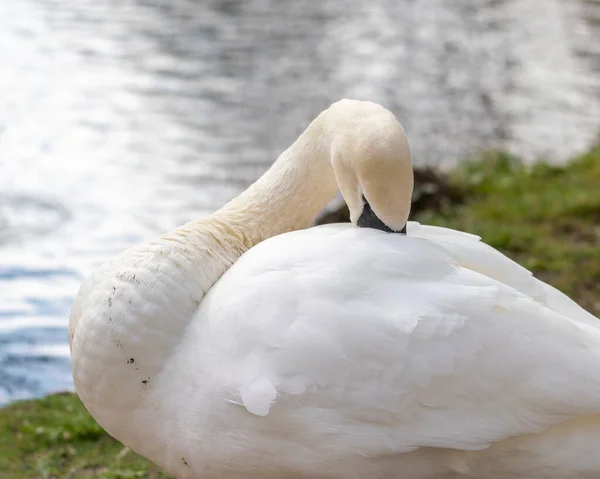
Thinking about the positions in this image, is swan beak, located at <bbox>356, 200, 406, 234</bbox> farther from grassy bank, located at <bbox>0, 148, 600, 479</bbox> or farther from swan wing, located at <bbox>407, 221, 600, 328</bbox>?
grassy bank, located at <bbox>0, 148, 600, 479</bbox>

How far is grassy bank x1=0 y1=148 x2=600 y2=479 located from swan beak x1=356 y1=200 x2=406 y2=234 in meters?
1.43

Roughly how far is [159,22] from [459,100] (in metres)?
3.84

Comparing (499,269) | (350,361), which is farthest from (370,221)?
(350,361)

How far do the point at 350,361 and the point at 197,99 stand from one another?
6659mm

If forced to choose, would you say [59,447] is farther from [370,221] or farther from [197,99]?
[197,99]

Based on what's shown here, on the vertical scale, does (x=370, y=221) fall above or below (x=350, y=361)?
above

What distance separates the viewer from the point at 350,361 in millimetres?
2621

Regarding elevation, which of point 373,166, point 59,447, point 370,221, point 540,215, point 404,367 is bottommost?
point 540,215

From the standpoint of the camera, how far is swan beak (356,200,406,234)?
9.70ft

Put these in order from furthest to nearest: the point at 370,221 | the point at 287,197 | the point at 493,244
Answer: the point at 493,244 → the point at 287,197 → the point at 370,221

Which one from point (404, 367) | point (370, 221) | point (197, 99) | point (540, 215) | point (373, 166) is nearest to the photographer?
point (404, 367)

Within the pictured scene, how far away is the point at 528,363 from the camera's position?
2.64 m

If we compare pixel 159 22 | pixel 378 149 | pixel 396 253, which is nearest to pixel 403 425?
pixel 396 253

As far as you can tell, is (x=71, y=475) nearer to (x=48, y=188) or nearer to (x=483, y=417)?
(x=483, y=417)
